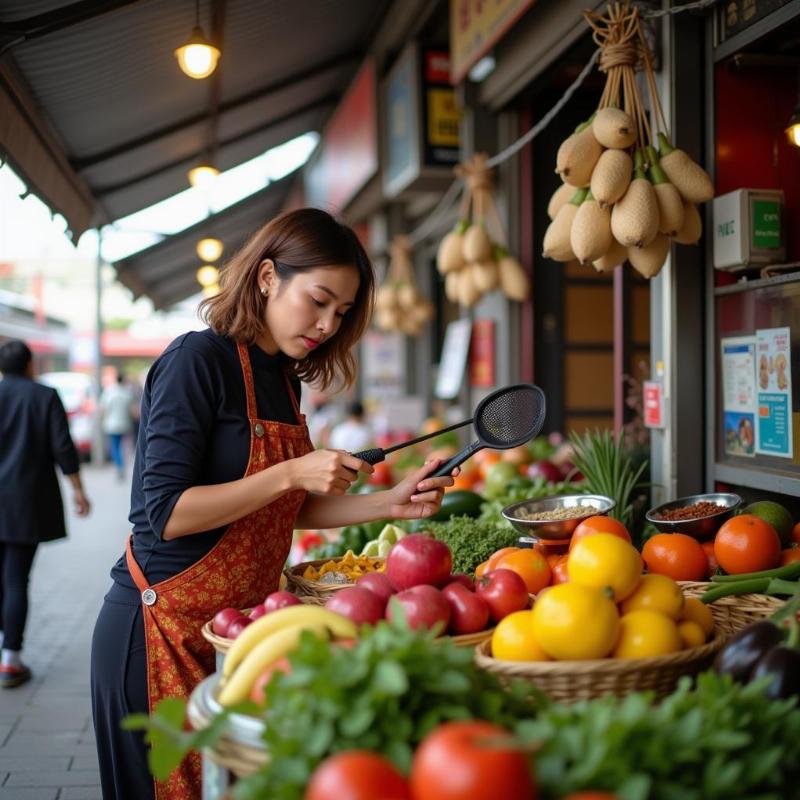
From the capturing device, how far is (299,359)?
94.7 inches

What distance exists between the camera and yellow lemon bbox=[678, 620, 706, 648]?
1.70 m

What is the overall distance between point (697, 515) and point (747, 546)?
1.31 ft

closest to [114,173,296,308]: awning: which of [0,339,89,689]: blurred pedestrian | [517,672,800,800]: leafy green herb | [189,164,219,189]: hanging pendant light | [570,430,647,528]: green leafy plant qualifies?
[189,164,219,189]: hanging pendant light

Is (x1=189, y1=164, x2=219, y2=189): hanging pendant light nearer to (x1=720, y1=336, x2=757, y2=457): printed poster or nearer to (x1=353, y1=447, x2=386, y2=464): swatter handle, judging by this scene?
(x1=720, y1=336, x2=757, y2=457): printed poster

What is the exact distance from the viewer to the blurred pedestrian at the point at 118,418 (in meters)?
14.7

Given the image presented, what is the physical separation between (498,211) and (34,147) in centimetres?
315

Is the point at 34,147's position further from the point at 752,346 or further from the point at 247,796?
the point at 247,796

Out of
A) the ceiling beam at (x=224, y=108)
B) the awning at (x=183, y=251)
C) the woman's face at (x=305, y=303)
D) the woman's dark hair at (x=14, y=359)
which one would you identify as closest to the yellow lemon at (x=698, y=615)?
the woman's face at (x=305, y=303)

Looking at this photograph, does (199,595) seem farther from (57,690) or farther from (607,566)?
(57,690)

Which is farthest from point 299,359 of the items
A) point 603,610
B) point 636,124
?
point 636,124

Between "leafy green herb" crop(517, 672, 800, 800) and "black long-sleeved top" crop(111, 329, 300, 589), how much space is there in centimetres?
110

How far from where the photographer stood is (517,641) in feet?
5.23

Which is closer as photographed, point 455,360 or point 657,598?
point 657,598

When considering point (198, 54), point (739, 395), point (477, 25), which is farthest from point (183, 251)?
point (739, 395)
